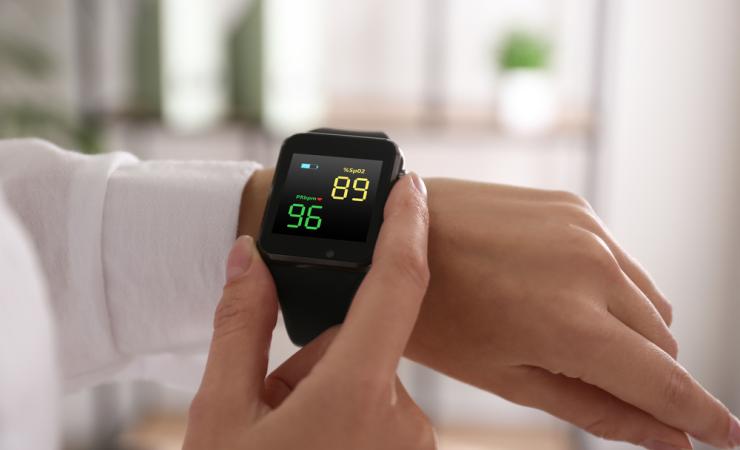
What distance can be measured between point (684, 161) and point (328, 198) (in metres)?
2.24

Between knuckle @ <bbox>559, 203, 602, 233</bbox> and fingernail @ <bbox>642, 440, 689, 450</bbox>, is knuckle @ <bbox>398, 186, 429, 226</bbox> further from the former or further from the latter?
fingernail @ <bbox>642, 440, 689, 450</bbox>

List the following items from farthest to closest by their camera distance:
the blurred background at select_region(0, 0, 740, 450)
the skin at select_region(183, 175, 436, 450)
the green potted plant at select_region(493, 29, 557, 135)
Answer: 1. the blurred background at select_region(0, 0, 740, 450)
2. the green potted plant at select_region(493, 29, 557, 135)
3. the skin at select_region(183, 175, 436, 450)

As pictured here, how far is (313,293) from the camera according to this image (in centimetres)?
72

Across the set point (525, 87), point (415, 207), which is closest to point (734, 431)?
point (415, 207)

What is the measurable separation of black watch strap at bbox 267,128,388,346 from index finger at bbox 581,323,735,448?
0.26 meters

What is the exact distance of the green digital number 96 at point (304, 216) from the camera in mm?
734

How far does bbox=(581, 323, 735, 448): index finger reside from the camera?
2.31 ft

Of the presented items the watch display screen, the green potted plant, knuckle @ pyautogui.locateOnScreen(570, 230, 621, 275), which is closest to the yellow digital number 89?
the watch display screen

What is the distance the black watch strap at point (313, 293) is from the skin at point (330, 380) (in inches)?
3.5

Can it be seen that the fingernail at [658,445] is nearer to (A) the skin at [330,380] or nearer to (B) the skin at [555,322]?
(B) the skin at [555,322]

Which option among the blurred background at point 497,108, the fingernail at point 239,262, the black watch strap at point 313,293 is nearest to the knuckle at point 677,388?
the black watch strap at point 313,293

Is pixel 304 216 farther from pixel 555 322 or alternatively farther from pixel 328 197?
pixel 555 322

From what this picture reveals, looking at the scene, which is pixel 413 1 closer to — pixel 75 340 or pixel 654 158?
pixel 654 158

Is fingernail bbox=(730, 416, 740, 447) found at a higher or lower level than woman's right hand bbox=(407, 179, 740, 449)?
lower
